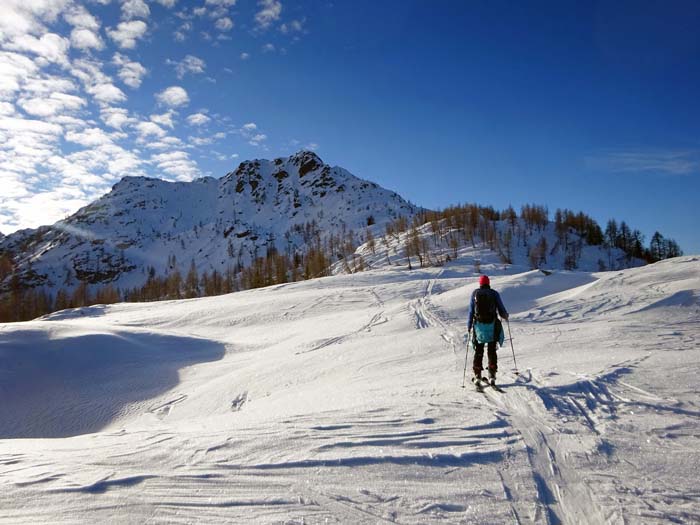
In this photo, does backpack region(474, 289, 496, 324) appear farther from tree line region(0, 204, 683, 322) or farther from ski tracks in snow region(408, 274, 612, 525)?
tree line region(0, 204, 683, 322)

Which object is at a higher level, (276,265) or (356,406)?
(276,265)

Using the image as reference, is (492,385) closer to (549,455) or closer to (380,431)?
(549,455)

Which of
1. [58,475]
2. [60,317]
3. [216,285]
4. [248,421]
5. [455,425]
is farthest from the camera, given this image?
[216,285]

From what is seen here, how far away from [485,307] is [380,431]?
4131 mm

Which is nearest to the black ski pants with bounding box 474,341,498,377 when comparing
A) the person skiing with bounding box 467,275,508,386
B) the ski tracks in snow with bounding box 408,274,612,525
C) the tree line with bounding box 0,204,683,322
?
the person skiing with bounding box 467,275,508,386

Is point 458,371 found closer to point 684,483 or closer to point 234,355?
→ point 684,483

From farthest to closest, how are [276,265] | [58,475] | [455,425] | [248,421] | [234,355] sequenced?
[276,265]
[234,355]
[248,421]
[455,425]
[58,475]

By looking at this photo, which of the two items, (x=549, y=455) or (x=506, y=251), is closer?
(x=549, y=455)

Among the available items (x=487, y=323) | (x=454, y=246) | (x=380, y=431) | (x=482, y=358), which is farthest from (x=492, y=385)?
(x=454, y=246)

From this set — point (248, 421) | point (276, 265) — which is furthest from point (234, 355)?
point (276, 265)

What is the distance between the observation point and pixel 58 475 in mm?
4656

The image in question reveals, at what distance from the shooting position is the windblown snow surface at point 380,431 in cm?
412

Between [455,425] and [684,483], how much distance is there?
2834 millimetres

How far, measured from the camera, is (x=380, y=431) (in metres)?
5.75
